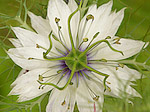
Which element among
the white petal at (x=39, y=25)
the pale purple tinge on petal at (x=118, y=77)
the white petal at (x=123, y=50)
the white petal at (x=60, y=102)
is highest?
the white petal at (x=39, y=25)

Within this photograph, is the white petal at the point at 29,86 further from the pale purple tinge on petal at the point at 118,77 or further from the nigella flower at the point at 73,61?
Result: the pale purple tinge on petal at the point at 118,77

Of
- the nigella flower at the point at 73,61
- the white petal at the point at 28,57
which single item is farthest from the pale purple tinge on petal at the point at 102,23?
the white petal at the point at 28,57

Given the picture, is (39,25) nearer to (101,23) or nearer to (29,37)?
(29,37)

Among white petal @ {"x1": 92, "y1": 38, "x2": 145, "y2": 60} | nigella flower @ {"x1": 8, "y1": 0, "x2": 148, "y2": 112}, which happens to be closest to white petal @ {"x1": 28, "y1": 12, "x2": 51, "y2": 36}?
nigella flower @ {"x1": 8, "y1": 0, "x2": 148, "y2": 112}

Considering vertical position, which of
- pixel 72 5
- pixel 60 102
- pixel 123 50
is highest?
pixel 72 5

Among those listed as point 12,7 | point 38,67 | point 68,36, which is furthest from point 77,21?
point 12,7

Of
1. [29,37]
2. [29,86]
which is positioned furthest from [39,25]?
[29,86]
